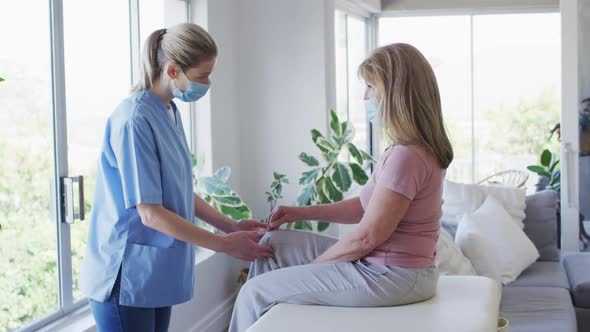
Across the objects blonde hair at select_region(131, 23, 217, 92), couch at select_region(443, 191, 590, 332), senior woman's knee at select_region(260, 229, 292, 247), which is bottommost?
couch at select_region(443, 191, 590, 332)

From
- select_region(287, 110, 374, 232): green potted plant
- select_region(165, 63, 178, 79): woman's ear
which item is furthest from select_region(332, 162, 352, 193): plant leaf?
select_region(165, 63, 178, 79): woman's ear

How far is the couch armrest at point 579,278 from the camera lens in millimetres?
3535

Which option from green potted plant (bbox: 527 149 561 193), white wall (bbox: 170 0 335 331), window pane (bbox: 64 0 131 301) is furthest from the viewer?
green potted plant (bbox: 527 149 561 193)

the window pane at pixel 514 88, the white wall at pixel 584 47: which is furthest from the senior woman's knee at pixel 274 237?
the window pane at pixel 514 88

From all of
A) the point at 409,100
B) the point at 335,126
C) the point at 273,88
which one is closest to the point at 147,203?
the point at 409,100

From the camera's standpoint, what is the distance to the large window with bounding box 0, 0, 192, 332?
2.45m

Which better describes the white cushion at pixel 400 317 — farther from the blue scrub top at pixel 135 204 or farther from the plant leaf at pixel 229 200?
the plant leaf at pixel 229 200

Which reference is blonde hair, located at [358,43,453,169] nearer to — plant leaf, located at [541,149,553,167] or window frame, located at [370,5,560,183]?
plant leaf, located at [541,149,553,167]

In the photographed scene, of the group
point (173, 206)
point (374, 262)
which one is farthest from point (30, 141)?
point (374, 262)

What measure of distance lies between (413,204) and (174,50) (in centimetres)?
78

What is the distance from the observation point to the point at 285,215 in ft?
7.88

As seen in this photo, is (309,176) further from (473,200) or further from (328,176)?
(473,200)

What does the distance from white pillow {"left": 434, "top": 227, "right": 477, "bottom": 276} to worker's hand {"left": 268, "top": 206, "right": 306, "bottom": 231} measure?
115 cm

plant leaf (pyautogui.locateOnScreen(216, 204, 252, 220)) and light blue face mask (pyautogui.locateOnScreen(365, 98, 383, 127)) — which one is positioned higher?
light blue face mask (pyautogui.locateOnScreen(365, 98, 383, 127))
